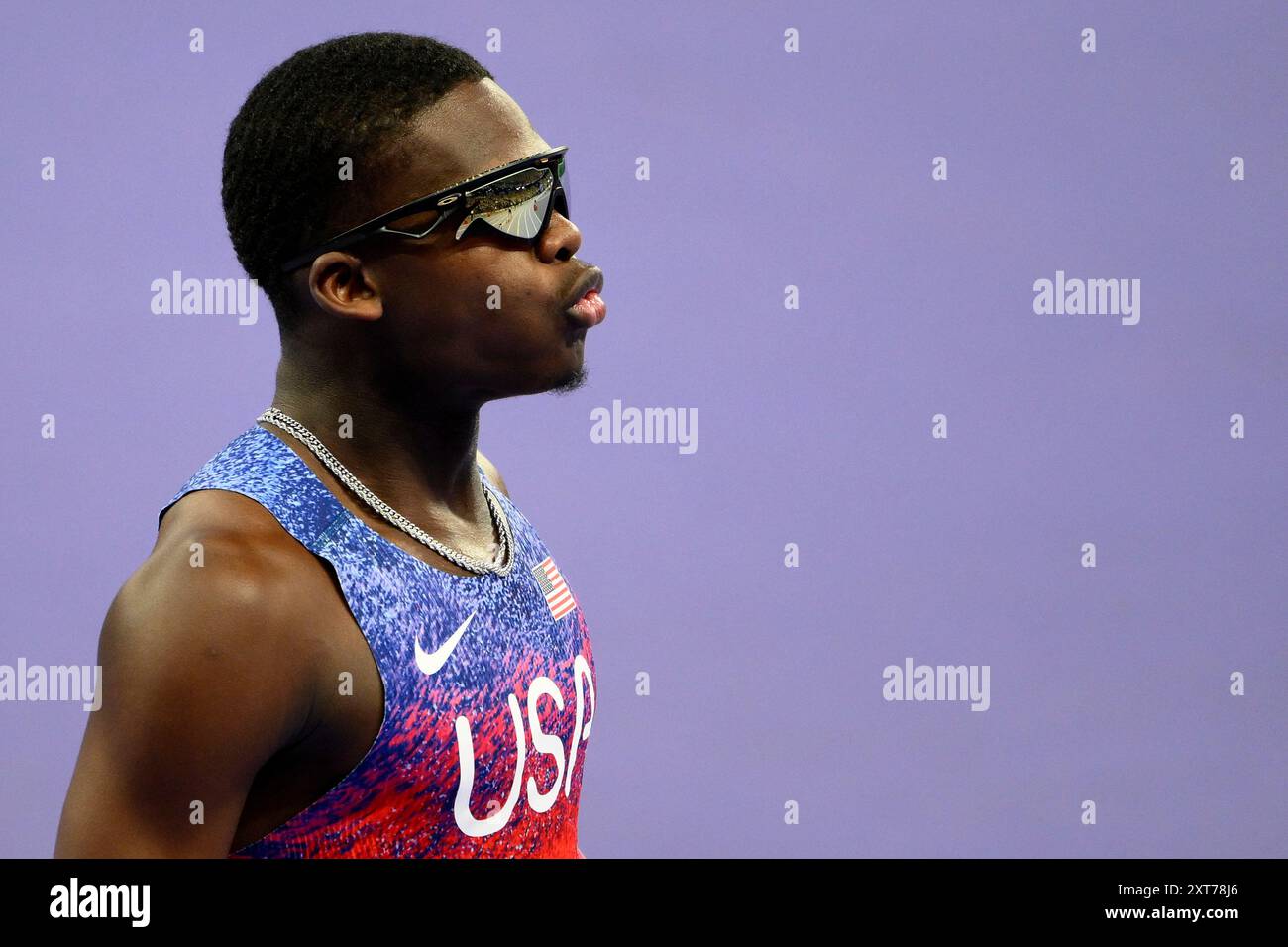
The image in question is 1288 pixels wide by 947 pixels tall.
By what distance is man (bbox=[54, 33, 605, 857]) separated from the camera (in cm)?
110

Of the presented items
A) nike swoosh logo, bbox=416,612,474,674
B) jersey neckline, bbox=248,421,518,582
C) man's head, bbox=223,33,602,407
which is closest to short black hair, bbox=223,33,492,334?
man's head, bbox=223,33,602,407

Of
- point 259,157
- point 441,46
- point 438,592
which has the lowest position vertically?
point 438,592

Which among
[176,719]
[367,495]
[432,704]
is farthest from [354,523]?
[176,719]

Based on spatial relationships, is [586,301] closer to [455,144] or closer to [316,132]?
[455,144]

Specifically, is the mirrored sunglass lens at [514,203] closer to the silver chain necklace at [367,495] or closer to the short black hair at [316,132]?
the short black hair at [316,132]

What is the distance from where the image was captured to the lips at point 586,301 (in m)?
1.31

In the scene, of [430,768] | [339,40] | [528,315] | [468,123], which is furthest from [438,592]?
[339,40]

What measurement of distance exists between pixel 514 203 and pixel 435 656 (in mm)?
422

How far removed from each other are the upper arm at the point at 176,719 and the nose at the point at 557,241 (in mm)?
443

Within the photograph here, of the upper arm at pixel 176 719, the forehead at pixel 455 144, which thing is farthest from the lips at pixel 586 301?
the upper arm at pixel 176 719

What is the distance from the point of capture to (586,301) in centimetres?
133

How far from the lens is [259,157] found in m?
1.27
